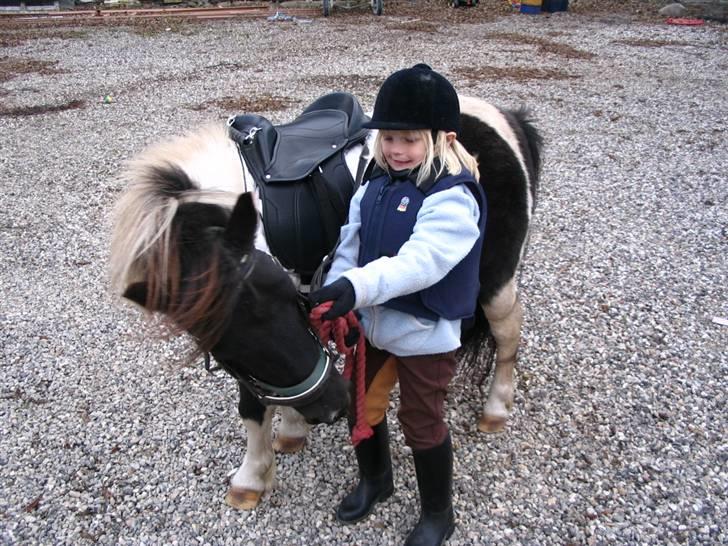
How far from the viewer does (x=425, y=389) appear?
1727mm

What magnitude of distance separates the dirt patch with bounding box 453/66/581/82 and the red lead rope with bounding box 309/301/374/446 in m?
6.73

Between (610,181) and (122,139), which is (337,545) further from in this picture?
(122,139)

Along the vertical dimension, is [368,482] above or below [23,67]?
below

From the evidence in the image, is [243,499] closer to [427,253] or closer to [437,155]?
[427,253]

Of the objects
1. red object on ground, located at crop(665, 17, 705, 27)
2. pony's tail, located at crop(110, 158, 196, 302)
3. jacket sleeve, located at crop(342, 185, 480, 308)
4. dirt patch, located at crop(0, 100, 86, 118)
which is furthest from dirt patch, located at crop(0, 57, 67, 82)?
red object on ground, located at crop(665, 17, 705, 27)

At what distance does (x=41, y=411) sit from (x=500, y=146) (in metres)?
2.27

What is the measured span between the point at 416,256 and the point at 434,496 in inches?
35.4

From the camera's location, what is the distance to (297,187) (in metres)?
1.88

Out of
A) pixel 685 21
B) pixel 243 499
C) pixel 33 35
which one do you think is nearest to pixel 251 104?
pixel 243 499

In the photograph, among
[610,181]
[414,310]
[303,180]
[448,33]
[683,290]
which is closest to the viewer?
[414,310]

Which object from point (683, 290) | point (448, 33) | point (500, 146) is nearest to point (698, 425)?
point (683, 290)

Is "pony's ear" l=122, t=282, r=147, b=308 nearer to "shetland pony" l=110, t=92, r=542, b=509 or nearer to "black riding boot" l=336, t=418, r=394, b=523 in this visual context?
"shetland pony" l=110, t=92, r=542, b=509

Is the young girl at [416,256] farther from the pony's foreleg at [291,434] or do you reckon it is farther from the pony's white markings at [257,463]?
the pony's foreleg at [291,434]

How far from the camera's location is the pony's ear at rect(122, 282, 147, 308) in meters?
1.24
